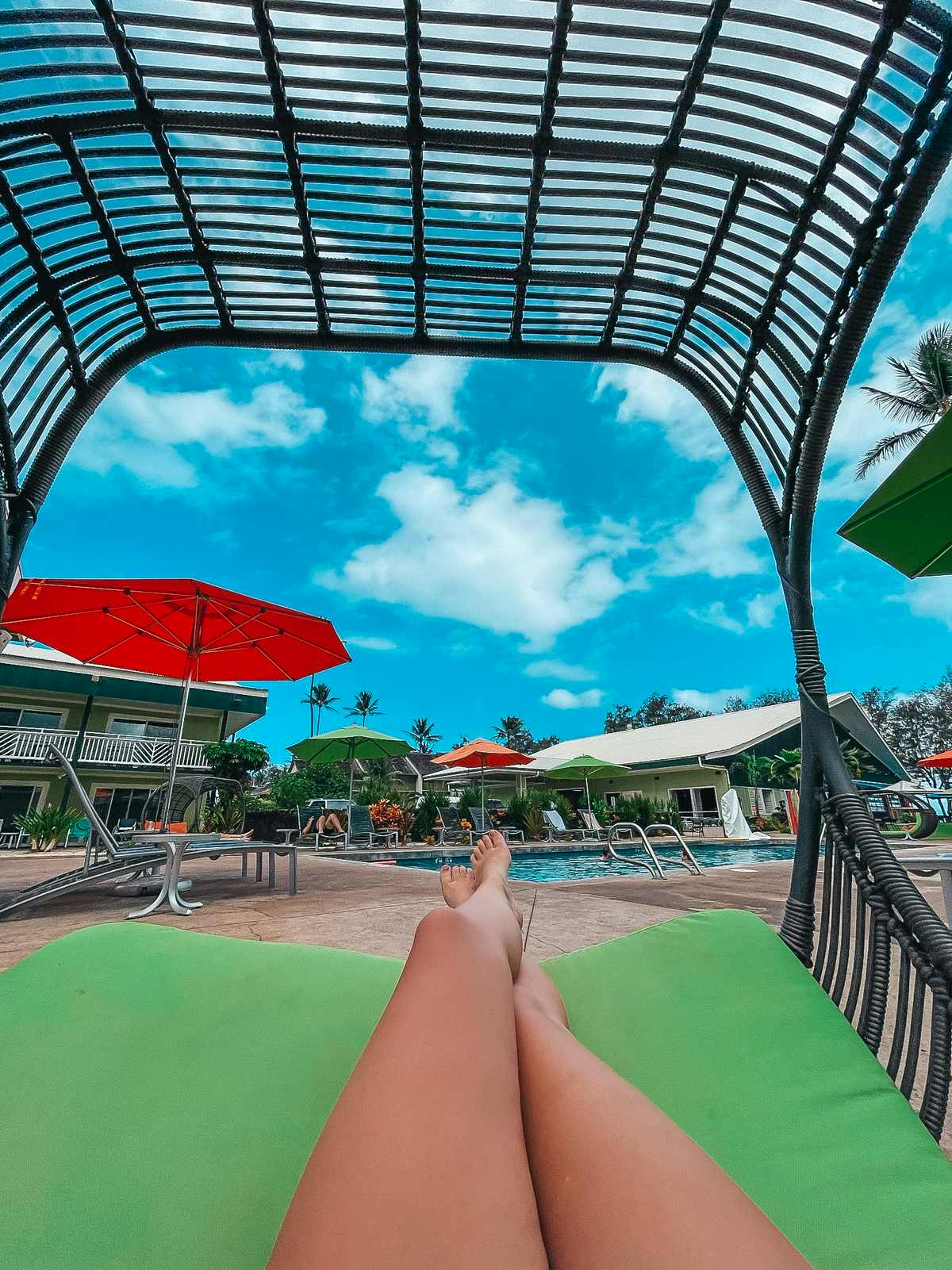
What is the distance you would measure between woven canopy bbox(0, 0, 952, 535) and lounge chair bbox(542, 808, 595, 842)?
1227 cm

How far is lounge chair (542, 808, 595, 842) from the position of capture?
1334cm

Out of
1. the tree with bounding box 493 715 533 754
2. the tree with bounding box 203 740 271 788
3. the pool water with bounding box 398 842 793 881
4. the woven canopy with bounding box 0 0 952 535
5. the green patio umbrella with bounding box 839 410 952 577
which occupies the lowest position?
the pool water with bounding box 398 842 793 881

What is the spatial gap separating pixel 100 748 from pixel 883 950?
18629 millimetres

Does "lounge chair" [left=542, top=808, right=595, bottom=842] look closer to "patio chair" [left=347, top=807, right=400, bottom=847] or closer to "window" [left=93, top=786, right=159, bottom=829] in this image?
"patio chair" [left=347, top=807, right=400, bottom=847]

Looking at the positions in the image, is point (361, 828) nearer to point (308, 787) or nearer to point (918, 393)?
point (308, 787)

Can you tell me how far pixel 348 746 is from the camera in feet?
41.9

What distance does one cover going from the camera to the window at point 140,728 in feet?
57.3

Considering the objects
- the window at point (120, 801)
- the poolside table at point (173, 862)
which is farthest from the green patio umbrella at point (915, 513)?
the window at point (120, 801)

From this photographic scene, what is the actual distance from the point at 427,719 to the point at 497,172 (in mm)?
52233

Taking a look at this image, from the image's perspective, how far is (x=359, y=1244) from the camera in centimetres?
47

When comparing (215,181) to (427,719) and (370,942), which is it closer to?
(370,942)

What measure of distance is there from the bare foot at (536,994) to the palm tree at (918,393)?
19.7 metres

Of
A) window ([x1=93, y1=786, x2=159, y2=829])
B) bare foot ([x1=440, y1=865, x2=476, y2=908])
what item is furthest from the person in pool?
window ([x1=93, y1=786, x2=159, y2=829])

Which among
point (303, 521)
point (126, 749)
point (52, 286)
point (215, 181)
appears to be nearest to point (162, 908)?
point (52, 286)
